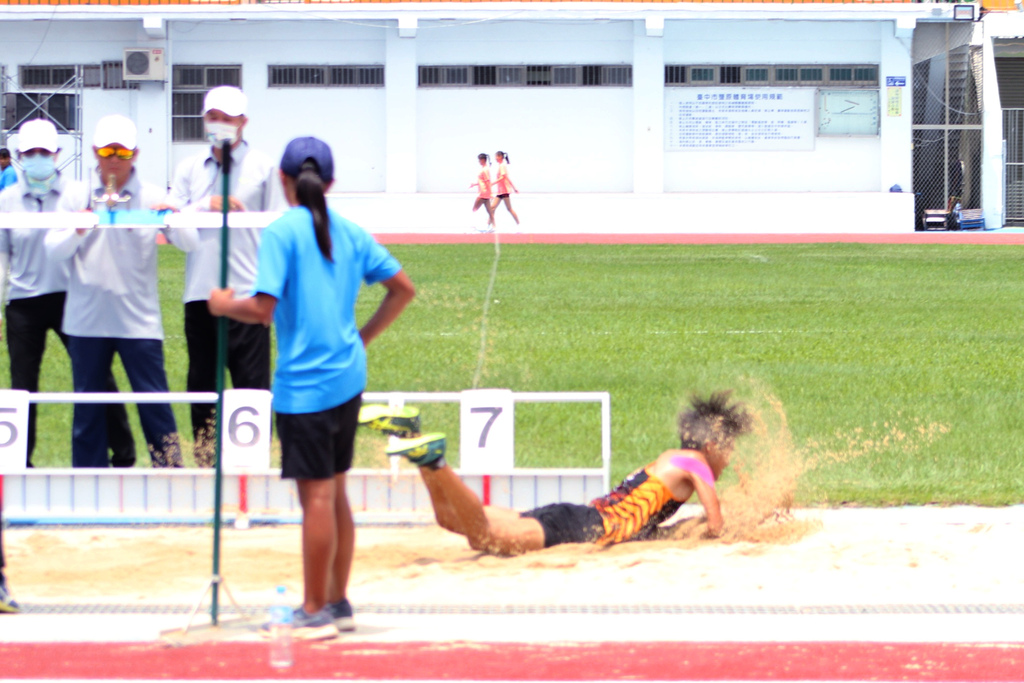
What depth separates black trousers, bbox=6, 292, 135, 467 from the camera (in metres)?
7.26

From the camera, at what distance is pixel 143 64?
34.0 metres

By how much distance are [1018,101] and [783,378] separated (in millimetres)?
29858

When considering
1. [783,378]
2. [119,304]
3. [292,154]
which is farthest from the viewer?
[783,378]

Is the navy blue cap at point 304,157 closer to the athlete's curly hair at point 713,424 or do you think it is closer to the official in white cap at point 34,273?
the athlete's curly hair at point 713,424

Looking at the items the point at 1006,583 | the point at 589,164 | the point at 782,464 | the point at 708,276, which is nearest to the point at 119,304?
the point at 782,464

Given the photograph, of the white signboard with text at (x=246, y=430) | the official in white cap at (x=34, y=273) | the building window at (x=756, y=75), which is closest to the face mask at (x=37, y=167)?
the official in white cap at (x=34, y=273)

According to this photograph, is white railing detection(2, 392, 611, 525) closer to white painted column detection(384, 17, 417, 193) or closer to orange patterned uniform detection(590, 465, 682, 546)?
orange patterned uniform detection(590, 465, 682, 546)

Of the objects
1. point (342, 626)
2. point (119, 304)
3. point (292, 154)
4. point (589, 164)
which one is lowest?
point (342, 626)

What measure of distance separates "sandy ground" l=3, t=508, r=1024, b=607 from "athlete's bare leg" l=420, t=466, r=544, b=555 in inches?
3.0

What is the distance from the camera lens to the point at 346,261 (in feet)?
15.7

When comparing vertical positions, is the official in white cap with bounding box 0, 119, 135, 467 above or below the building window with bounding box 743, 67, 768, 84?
below

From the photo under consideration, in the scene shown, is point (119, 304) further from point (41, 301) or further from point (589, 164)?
point (589, 164)

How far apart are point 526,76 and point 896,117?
372 inches

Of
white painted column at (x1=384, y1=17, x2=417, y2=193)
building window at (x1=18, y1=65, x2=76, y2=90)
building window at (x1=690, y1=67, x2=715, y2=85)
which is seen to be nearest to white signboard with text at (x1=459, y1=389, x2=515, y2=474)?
white painted column at (x1=384, y1=17, x2=417, y2=193)
